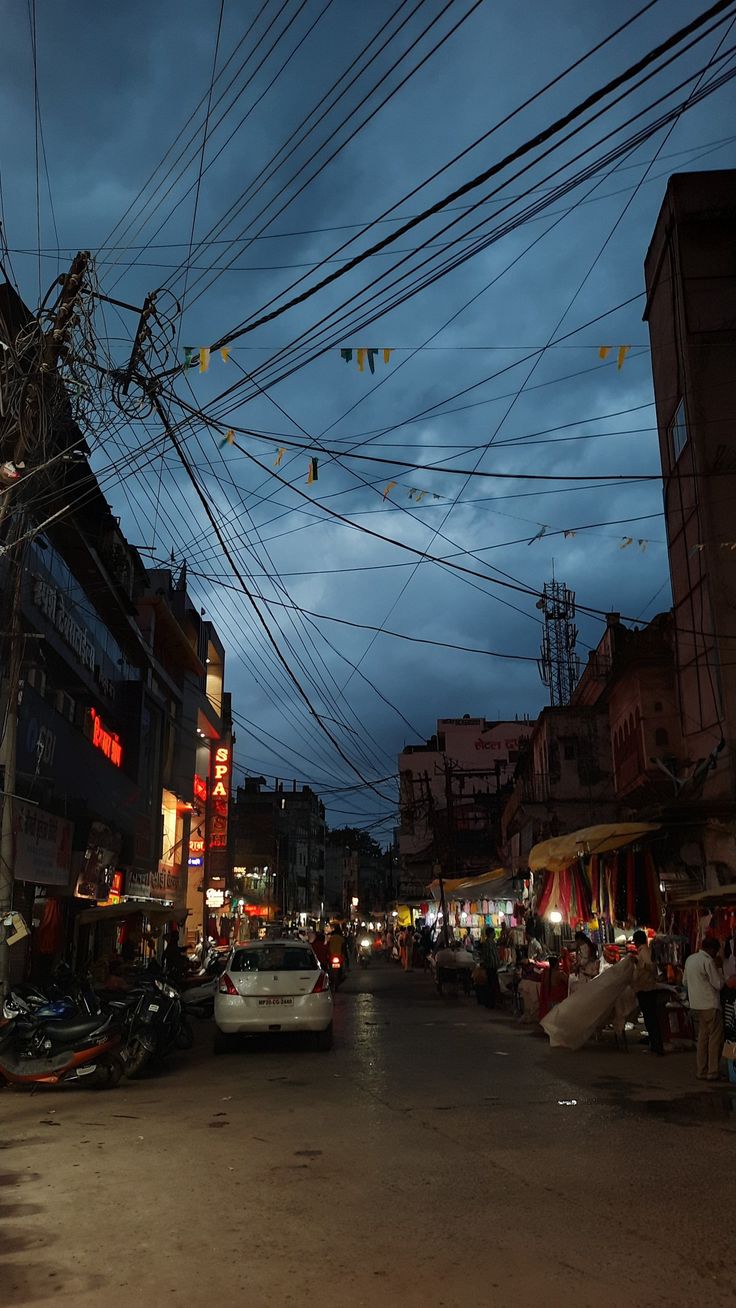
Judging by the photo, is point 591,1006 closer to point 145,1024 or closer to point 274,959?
point 274,959

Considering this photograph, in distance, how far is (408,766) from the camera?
8288cm

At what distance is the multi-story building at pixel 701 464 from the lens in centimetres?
1739

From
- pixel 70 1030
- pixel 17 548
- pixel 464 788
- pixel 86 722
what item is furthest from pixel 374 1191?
pixel 464 788

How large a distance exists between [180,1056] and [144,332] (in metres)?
10.4

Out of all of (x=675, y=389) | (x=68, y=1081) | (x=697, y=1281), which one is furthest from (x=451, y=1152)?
(x=675, y=389)

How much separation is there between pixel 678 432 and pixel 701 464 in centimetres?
162

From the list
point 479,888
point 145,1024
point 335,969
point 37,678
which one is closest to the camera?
point 145,1024

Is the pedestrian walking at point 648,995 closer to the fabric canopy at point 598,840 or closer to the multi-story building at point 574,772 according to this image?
the fabric canopy at point 598,840

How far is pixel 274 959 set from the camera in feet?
47.4

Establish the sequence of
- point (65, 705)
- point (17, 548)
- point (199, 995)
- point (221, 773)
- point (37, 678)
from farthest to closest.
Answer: point (221, 773) → point (65, 705) → point (37, 678) → point (199, 995) → point (17, 548)

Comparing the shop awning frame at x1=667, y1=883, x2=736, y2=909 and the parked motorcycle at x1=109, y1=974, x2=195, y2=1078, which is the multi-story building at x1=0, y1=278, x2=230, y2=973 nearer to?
the parked motorcycle at x1=109, y1=974, x2=195, y2=1078

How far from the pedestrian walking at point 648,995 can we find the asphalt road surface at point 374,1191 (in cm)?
191

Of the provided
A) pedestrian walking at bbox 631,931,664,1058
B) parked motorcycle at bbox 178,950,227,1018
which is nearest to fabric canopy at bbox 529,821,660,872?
pedestrian walking at bbox 631,931,664,1058

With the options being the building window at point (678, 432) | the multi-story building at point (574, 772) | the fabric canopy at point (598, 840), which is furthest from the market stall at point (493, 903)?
the building window at point (678, 432)
